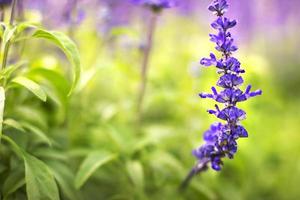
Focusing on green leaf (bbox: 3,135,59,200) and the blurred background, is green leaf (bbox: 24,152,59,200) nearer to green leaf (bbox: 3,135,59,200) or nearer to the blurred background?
green leaf (bbox: 3,135,59,200)

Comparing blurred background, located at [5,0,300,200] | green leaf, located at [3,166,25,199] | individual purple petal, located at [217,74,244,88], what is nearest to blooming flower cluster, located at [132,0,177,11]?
blurred background, located at [5,0,300,200]

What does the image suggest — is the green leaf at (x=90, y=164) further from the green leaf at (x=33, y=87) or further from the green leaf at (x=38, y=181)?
the green leaf at (x=33, y=87)

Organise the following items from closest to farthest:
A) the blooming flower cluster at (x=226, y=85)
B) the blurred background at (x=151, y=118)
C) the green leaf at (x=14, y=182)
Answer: the blooming flower cluster at (x=226, y=85), the green leaf at (x=14, y=182), the blurred background at (x=151, y=118)

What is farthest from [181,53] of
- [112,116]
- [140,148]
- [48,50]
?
[140,148]

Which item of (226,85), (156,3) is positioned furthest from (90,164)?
(156,3)

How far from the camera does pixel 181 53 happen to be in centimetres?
495

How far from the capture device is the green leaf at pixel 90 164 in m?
2.33

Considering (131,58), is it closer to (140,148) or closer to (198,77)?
(198,77)

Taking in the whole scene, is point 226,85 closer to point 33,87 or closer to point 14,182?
point 33,87

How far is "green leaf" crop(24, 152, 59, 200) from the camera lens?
201 centimetres

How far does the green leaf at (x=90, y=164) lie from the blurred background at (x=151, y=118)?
0.60 feet

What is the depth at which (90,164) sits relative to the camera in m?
2.43

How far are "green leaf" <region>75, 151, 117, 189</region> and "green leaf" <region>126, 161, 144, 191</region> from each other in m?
0.11

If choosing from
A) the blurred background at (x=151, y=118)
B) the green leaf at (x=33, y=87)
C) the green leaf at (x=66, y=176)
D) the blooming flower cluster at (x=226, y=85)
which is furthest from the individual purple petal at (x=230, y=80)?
the green leaf at (x=66, y=176)
